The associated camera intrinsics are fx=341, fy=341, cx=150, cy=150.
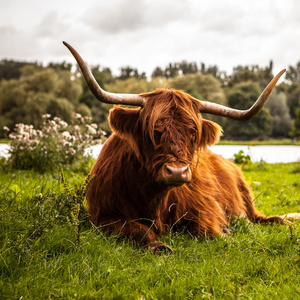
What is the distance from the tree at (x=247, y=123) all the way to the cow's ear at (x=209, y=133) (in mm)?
41480

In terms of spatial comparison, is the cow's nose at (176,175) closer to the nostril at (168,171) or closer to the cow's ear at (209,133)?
the nostril at (168,171)

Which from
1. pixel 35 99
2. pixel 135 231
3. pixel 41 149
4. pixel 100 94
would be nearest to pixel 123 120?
pixel 100 94

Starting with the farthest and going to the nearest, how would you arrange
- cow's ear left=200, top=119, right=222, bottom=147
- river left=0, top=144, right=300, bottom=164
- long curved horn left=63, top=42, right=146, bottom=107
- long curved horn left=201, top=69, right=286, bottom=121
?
river left=0, top=144, right=300, bottom=164, cow's ear left=200, top=119, right=222, bottom=147, long curved horn left=201, top=69, right=286, bottom=121, long curved horn left=63, top=42, right=146, bottom=107

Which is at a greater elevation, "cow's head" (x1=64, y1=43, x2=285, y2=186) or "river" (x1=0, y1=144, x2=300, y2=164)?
"cow's head" (x1=64, y1=43, x2=285, y2=186)

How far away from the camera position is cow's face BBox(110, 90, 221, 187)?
2.71 meters

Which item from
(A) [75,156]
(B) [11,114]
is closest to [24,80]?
(B) [11,114]

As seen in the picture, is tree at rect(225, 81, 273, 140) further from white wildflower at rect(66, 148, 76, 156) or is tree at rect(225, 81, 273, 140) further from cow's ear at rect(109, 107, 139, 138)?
cow's ear at rect(109, 107, 139, 138)

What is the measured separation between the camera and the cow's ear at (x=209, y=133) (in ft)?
11.1

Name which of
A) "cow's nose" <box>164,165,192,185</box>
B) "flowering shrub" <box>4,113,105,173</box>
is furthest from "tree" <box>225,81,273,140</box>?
"cow's nose" <box>164,165,192,185</box>

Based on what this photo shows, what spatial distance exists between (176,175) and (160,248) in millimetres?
674

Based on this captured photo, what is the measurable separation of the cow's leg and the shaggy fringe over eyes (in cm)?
78

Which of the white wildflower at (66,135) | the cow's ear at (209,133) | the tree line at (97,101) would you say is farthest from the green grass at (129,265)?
the tree line at (97,101)

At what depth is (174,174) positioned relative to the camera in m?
2.61

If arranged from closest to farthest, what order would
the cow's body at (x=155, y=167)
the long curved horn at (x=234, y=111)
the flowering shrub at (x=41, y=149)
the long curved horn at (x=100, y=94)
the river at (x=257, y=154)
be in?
1. the long curved horn at (x=100, y=94)
2. the cow's body at (x=155, y=167)
3. the long curved horn at (x=234, y=111)
4. the flowering shrub at (x=41, y=149)
5. the river at (x=257, y=154)
